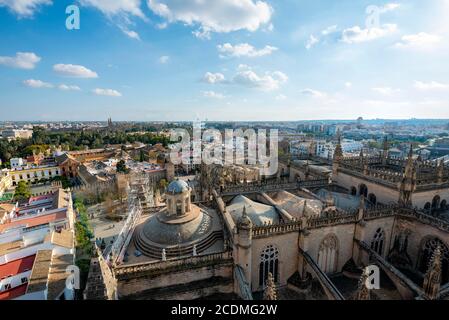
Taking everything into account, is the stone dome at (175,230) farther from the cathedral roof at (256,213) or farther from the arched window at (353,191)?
the arched window at (353,191)

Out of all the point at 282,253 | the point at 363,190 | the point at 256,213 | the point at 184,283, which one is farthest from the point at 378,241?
the point at 184,283

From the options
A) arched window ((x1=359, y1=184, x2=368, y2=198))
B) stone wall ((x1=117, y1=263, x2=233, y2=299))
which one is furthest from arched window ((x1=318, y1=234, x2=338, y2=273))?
arched window ((x1=359, y1=184, x2=368, y2=198))

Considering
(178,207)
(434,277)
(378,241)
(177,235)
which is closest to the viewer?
(434,277)

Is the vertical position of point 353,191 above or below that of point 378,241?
above

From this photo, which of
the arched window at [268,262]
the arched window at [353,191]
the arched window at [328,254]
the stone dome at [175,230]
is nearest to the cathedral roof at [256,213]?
the arched window at [268,262]

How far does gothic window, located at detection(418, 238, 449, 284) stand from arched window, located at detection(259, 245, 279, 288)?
12447mm

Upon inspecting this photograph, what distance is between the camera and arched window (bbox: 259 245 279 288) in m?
17.4

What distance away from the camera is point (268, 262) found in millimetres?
17562

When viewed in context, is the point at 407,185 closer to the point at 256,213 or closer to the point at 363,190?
the point at 363,190

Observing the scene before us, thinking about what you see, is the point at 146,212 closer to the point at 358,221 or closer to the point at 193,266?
the point at 193,266

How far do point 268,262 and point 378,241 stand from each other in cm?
1083

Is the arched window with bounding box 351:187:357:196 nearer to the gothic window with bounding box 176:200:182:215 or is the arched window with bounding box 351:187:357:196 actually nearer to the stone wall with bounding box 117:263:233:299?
the stone wall with bounding box 117:263:233:299

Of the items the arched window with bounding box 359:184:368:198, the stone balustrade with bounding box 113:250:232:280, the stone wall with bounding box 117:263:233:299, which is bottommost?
the stone wall with bounding box 117:263:233:299

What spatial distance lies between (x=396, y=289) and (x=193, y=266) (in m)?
14.3
